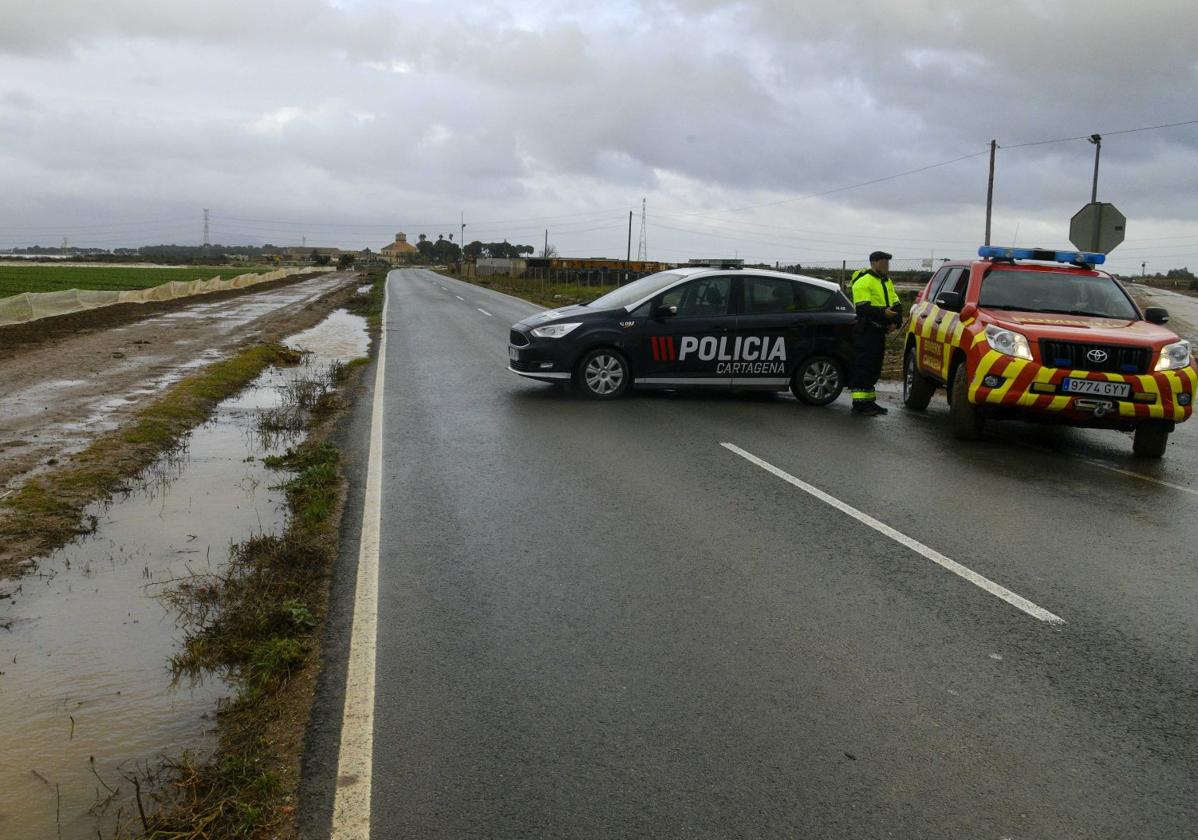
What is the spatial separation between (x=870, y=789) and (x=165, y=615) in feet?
11.8

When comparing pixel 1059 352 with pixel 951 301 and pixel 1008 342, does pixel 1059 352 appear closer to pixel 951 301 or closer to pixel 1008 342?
pixel 1008 342

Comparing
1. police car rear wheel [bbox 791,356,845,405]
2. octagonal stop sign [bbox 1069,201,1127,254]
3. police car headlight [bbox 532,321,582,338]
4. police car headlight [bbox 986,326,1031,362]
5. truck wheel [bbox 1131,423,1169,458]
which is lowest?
truck wheel [bbox 1131,423,1169,458]

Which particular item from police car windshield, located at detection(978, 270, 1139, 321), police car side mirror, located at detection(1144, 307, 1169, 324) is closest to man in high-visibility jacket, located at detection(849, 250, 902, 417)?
police car windshield, located at detection(978, 270, 1139, 321)

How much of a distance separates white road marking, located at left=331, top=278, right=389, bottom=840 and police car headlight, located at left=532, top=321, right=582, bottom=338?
586cm

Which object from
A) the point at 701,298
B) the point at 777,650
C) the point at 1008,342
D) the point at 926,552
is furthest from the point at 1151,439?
the point at 777,650

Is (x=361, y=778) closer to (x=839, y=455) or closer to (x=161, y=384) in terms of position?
(x=839, y=455)

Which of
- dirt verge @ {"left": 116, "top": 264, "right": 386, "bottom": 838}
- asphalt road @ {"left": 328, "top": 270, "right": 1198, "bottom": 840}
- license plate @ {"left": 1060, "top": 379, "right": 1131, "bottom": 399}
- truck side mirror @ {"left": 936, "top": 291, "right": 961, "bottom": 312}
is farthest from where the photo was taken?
truck side mirror @ {"left": 936, "top": 291, "right": 961, "bottom": 312}

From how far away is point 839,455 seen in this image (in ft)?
31.3

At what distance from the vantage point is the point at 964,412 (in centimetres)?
1042

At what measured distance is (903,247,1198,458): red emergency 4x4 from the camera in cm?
950

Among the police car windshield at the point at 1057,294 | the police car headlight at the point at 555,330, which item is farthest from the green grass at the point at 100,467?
the police car windshield at the point at 1057,294

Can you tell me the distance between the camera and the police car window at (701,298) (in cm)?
1279

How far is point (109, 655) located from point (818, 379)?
9.82m

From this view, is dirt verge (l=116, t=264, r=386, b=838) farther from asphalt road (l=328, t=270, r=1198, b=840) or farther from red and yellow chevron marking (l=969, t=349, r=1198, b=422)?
red and yellow chevron marking (l=969, t=349, r=1198, b=422)
